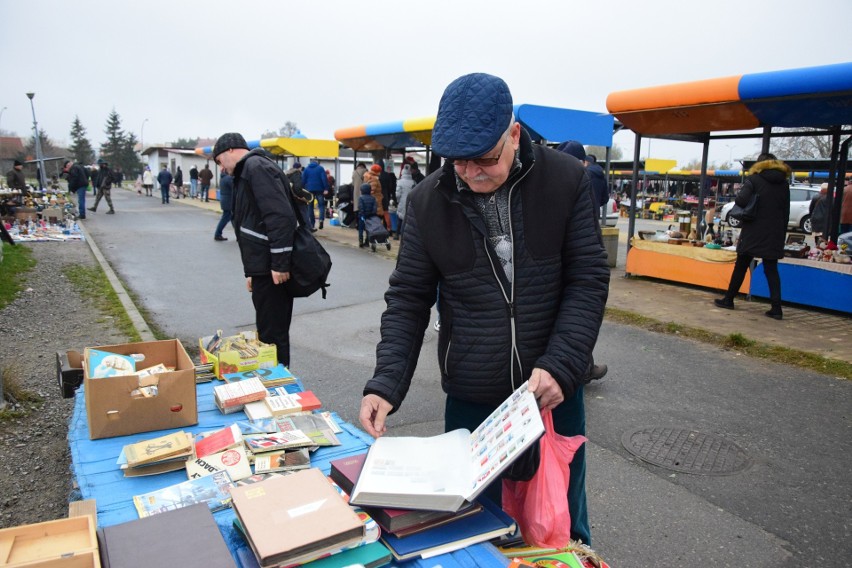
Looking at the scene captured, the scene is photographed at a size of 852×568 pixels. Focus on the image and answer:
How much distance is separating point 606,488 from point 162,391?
8.17 feet

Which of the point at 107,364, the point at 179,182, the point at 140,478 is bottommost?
the point at 140,478

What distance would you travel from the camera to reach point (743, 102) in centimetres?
810

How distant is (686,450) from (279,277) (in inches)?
116

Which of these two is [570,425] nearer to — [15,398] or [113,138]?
[15,398]

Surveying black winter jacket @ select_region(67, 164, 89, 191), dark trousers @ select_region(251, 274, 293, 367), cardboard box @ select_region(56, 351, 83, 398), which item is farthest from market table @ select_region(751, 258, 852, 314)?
black winter jacket @ select_region(67, 164, 89, 191)

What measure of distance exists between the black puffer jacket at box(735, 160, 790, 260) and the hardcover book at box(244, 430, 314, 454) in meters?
6.70

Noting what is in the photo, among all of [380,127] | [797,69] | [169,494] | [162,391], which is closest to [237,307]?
[162,391]

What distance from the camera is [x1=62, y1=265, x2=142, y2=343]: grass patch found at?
653 centimetres

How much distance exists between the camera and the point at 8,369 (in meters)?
4.74

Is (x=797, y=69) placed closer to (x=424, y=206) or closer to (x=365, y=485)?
(x=424, y=206)

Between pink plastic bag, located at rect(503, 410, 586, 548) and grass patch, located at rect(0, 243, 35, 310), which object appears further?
→ grass patch, located at rect(0, 243, 35, 310)

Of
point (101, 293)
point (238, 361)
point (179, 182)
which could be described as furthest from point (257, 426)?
point (179, 182)

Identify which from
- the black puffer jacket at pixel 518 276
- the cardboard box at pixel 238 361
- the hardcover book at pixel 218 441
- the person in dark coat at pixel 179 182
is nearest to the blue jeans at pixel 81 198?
the person in dark coat at pixel 179 182

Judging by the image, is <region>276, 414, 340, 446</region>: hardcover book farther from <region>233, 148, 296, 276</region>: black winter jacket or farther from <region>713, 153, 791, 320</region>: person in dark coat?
<region>713, 153, 791, 320</region>: person in dark coat
